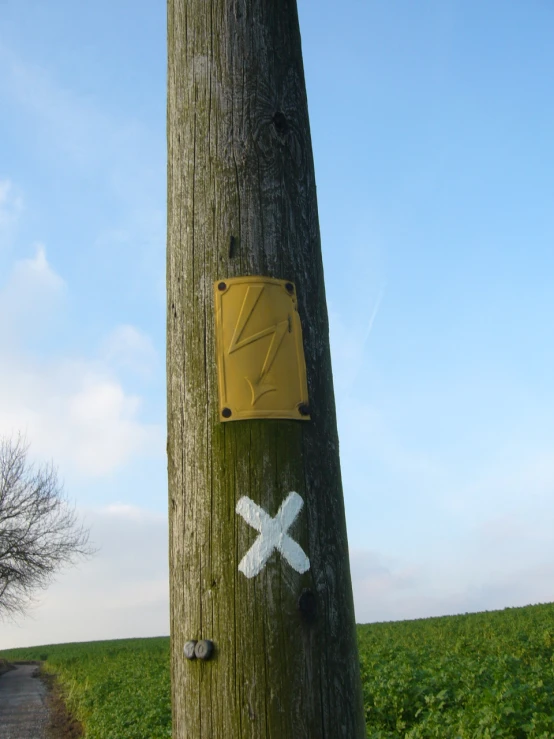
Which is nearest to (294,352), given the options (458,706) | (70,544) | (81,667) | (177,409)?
(177,409)

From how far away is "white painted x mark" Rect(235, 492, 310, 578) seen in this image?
5.46ft

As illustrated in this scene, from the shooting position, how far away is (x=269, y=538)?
1675 millimetres

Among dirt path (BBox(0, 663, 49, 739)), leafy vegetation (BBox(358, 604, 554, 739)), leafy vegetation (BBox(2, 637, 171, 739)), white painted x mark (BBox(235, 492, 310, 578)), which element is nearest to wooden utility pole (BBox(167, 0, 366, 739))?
white painted x mark (BBox(235, 492, 310, 578))

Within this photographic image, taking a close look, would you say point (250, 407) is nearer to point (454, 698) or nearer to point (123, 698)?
point (454, 698)

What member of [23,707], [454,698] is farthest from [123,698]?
[454,698]

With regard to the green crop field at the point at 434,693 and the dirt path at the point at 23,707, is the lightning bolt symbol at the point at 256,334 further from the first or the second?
the dirt path at the point at 23,707

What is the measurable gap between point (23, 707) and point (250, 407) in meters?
18.0

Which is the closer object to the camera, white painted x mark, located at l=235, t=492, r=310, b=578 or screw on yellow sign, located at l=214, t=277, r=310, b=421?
white painted x mark, located at l=235, t=492, r=310, b=578

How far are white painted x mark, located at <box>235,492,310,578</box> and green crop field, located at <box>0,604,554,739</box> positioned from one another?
5.25 m

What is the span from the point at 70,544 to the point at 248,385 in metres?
32.4

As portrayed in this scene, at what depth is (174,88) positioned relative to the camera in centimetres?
215

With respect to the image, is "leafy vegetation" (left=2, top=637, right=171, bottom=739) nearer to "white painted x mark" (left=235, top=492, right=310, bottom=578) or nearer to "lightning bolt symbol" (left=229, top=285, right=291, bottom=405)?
"white painted x mark" (left=235, top=492, right=310, bottom=578)

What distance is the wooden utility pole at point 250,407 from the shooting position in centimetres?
164

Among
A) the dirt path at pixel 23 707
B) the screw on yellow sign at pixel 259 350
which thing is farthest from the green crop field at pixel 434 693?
the screw on yellow sign at pixel 259 350
